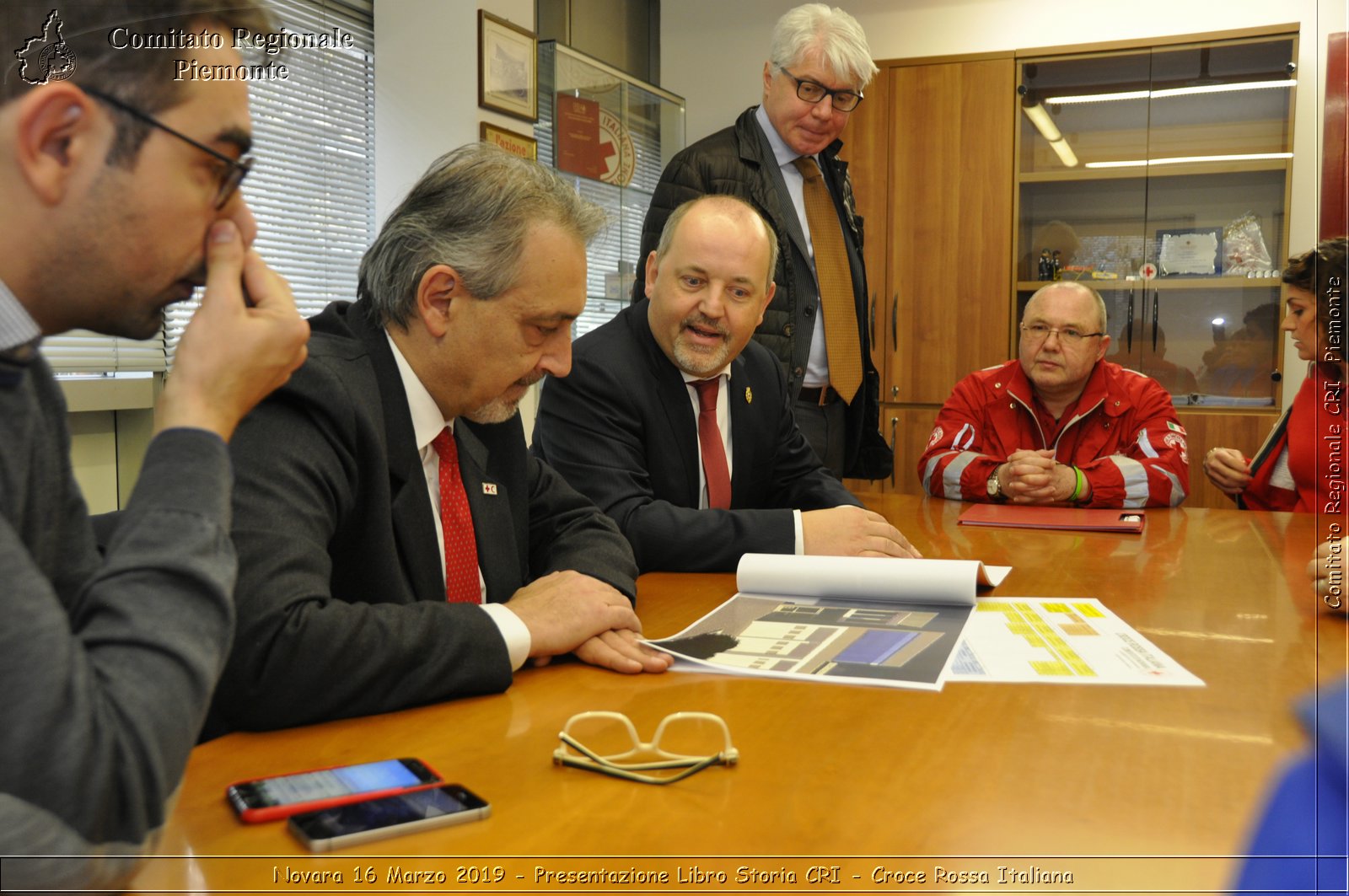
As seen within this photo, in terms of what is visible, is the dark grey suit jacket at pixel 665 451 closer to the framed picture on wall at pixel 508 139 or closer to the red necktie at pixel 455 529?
the red necktie at pixel 455 529

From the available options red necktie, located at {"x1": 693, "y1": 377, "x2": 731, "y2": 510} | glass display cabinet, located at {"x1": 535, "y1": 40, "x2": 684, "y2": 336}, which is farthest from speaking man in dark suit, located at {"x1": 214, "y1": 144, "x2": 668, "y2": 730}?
glass display cabinet, located at {"x1": 535, "y1": 40, "x2": 684, "y2": 336}

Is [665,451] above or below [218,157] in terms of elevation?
below

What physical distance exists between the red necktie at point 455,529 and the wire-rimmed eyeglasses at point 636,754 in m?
0.44

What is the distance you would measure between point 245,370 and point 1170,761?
2.47 ft

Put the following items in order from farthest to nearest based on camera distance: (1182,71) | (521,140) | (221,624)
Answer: (1182,71) < (521,140) < (221,624)

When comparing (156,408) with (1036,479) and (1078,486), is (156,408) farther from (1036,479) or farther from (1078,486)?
(1078,486)

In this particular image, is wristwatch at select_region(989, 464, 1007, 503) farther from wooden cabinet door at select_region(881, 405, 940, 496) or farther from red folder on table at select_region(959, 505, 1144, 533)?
wooden cabinet door at select_region(881, 405, 940, 496)

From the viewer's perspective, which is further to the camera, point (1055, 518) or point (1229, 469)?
point (1229, 469)

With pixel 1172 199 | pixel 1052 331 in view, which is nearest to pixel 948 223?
pixel 1172 199

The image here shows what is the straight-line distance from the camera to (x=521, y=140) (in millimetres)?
3936

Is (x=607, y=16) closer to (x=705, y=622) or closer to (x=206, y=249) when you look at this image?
(x=705, y=622)

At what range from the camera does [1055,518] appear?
2.35 metres

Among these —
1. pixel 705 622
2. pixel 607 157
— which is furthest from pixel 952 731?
pixel 607 157

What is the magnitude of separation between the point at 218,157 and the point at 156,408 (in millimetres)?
154
